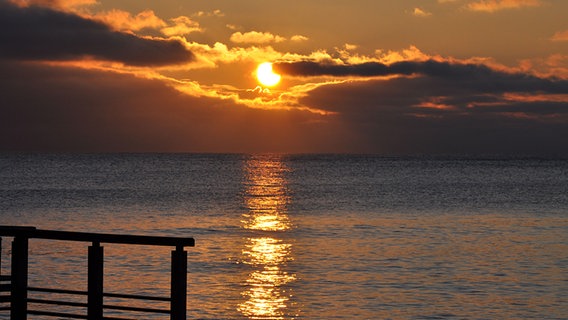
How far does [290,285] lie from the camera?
31766 mm

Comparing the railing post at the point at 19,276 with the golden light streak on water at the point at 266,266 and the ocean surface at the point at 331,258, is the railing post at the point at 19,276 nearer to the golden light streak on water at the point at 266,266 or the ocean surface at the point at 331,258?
the ocean surface at the point at 331,258

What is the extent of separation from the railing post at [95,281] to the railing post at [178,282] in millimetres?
1438

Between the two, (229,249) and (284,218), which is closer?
(229,249)

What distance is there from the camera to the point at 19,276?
52.6ft

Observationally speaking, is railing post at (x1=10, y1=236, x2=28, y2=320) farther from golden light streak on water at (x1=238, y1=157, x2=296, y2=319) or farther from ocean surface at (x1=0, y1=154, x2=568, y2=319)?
golden light streak on water at (x1=238, y1=157, x2=296, y2=319)

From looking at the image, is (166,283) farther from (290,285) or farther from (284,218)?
(284,218)

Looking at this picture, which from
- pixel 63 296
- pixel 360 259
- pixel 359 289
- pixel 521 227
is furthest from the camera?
pixel 521 227

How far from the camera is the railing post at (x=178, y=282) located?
15.2 metres

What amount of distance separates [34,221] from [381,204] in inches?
1378

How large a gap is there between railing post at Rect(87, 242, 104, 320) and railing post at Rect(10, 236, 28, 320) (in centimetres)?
132

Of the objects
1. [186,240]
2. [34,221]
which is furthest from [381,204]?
[186,240]

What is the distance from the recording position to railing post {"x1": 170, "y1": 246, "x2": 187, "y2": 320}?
50.0ft

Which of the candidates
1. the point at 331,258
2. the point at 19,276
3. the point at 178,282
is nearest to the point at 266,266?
the point at 331,258

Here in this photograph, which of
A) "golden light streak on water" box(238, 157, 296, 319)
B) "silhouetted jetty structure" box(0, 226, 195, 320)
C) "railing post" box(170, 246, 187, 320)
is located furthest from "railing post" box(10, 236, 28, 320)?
"golden light streak on water" box(238, 157, 296, 319)
